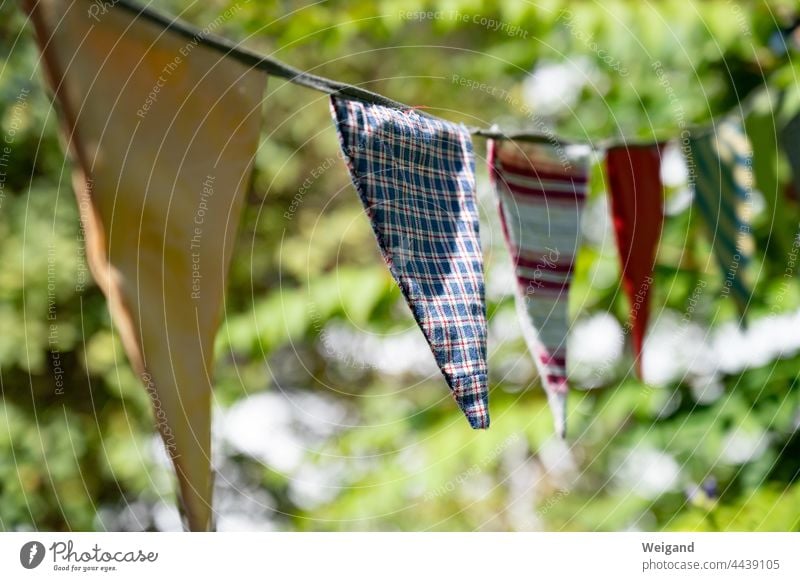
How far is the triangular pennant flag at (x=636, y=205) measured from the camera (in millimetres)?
1780

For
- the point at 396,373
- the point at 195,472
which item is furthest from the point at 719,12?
the point at 396,373

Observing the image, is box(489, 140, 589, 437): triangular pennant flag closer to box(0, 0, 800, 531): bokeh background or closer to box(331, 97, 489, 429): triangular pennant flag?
box(331, 97, 489, 429): triangular pennant flag

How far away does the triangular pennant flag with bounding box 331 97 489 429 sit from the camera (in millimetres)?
1163

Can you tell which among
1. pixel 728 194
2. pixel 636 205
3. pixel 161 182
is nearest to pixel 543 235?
pixel 636 205

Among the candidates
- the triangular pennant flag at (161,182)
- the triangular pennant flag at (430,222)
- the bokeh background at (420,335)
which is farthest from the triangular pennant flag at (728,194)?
the triangular pennant flag at (161,182)
